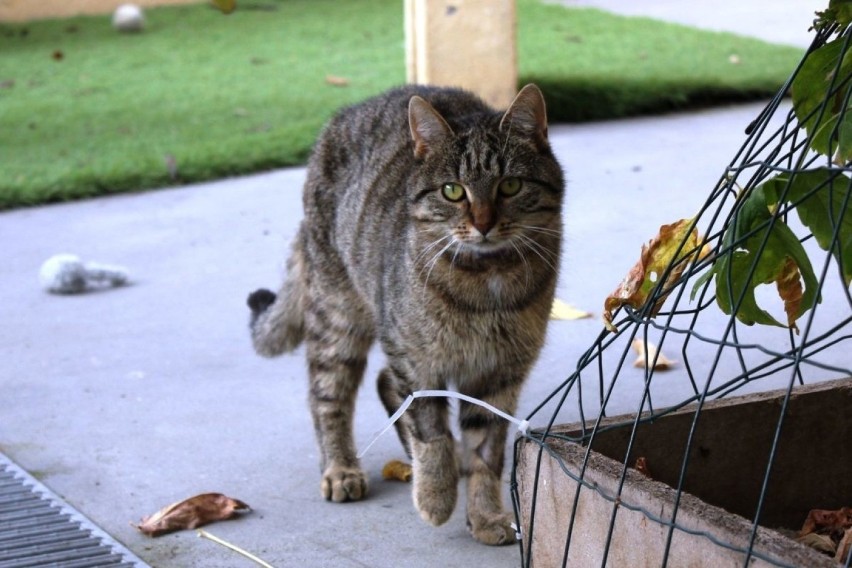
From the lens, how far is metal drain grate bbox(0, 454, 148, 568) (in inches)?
119

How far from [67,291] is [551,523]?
3.63 meters

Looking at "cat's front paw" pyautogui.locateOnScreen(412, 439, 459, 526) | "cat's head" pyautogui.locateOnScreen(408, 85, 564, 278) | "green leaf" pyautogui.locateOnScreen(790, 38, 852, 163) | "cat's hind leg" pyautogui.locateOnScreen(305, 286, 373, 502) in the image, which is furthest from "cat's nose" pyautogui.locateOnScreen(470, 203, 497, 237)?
"green leaf" pyautogui.locateOnScreen(790, 38, 852, 163)

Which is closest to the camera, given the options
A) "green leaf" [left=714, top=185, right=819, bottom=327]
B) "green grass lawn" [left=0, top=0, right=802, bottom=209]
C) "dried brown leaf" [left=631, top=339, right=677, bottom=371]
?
"green leaf" [left=714, top=185, right=819, bottom=327]

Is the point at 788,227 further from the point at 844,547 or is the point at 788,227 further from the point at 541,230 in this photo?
the point at 541,230

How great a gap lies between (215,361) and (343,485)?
1280 mm

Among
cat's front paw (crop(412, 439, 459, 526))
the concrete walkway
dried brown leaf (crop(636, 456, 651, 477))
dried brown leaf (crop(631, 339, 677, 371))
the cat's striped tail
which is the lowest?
the concrete walkway

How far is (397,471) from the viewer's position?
3588mm

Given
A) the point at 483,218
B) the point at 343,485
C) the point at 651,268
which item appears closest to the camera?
the point at 651,268

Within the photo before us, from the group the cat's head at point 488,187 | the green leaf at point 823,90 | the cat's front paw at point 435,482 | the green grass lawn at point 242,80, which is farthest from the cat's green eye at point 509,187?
the green grass lawn at point 242,80

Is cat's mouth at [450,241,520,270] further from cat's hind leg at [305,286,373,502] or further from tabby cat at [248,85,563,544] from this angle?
cat's hind leg at [305,286,373,502]

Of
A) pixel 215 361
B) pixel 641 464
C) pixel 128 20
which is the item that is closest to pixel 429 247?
pixel 641 464

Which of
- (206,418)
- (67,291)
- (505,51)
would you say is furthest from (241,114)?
(206,418)

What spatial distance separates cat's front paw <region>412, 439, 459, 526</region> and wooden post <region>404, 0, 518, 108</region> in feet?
14.7

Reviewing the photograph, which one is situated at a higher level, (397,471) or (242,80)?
(242,80)
